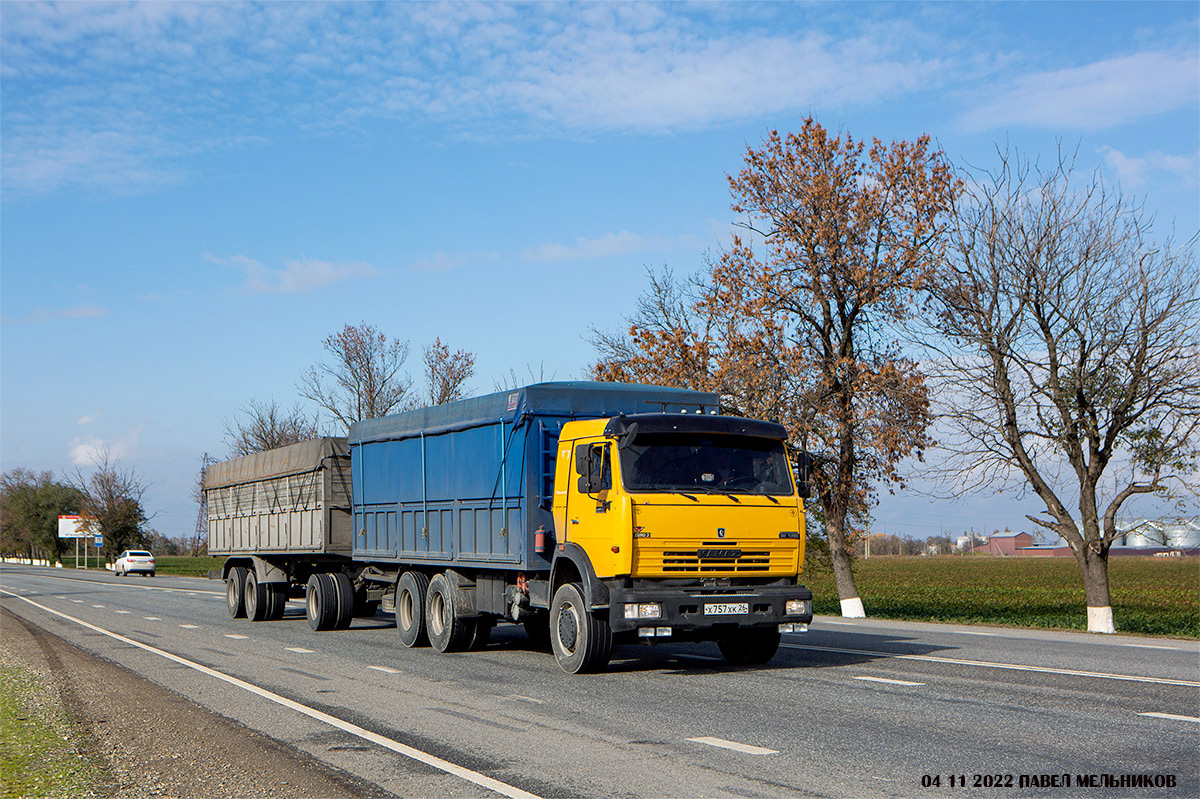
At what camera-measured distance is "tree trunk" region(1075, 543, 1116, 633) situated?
73.1ft

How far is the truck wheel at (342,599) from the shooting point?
20125mm

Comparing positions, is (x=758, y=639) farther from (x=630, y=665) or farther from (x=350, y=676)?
(x=350, y=676)

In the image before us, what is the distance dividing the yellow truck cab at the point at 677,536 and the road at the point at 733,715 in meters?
0.64

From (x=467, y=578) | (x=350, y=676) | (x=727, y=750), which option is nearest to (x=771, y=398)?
(x=467, y=578)

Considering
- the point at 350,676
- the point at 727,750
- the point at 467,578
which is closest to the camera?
the point at 727,750

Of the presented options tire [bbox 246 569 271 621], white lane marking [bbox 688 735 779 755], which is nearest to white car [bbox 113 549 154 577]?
tire [bbox 246 569 271 621]

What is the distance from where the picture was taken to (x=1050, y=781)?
266 inches

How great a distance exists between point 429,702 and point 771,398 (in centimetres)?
1534

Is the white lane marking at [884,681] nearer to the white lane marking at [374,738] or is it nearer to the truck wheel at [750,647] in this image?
the truck wheel at [750,647]

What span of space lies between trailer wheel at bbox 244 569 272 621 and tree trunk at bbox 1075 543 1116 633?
16532mm

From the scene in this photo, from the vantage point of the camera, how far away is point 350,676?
13070mm

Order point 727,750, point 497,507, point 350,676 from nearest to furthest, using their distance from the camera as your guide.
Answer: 1. point 727,750
2. point 350,676
3. point 497,507

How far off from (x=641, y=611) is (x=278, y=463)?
41.2ft

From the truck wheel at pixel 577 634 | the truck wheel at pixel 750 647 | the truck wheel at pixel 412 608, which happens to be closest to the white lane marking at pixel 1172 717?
the truck wheel at pixel 750 647
